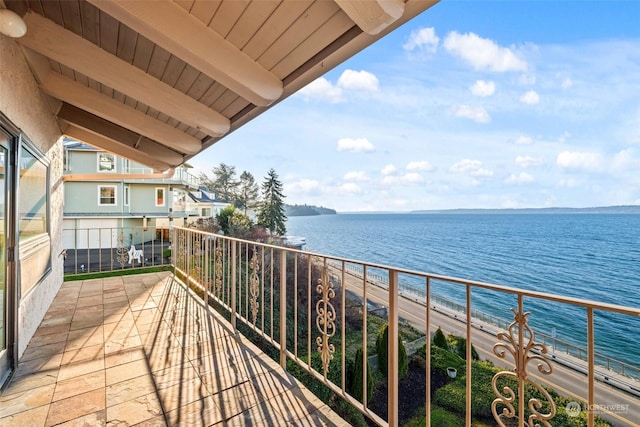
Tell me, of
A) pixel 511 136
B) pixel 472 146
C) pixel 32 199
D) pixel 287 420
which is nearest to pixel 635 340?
pixel 287 420

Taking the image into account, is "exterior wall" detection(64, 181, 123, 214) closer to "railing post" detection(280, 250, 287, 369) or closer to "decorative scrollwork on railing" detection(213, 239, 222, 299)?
"decorative scrollwork on railing" detection(213, 239, 222, 299)

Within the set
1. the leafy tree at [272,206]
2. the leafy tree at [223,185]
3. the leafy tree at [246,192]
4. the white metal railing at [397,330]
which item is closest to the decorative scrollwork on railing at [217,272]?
the white metal railing at [397,330]

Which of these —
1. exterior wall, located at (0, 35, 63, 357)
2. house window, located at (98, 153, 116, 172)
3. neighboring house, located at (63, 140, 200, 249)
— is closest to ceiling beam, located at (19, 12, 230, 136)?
exterior wall, located at (0, 35, 63, 357)

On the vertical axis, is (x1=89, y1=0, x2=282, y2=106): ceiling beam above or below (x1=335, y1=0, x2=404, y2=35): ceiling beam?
above

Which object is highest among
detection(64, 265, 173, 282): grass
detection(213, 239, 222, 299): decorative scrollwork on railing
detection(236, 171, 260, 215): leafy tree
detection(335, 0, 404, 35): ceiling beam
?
detection(236, 171, 260, 215): leafy tree

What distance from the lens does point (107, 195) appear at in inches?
620

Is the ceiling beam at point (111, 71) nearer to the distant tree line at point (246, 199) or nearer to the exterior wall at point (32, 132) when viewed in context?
the exterior wall at point (32, 132)

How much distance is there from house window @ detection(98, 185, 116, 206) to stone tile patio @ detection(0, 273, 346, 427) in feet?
48.7

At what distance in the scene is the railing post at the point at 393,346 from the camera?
149 centimetres

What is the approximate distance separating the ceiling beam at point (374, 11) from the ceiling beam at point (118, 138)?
4012 millimetres

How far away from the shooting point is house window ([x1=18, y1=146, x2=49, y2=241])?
249 centimetres

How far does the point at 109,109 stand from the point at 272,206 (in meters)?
23.3

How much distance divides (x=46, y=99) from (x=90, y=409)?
3220 millimetres

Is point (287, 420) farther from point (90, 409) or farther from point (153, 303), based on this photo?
point (153, 303)
